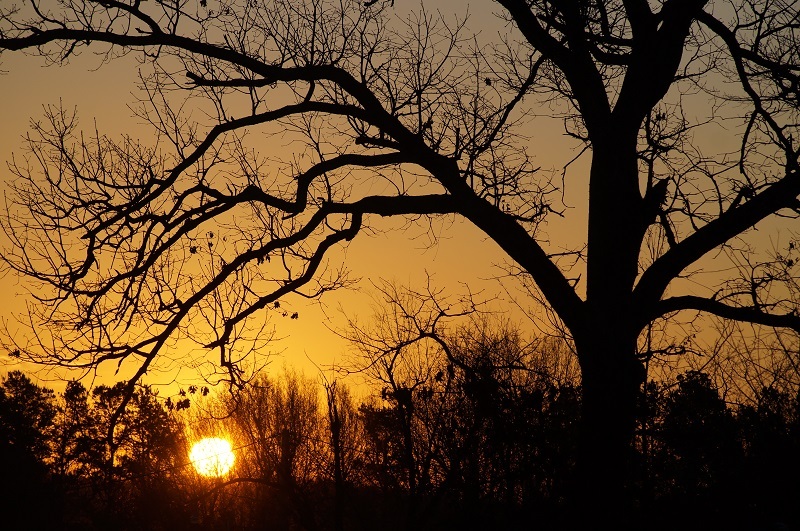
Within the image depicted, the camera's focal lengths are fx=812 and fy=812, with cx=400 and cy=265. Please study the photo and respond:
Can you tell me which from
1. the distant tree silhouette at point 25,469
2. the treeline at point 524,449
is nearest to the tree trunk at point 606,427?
the treeline at point 524,449

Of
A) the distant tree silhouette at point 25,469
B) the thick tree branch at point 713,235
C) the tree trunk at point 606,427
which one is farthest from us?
A: the distant tree silhouette at point 25,469

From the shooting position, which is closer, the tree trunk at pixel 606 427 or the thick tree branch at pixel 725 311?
the tree trunk at pixel 606 427

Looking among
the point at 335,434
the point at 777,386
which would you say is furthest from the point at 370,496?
the point at 777,386

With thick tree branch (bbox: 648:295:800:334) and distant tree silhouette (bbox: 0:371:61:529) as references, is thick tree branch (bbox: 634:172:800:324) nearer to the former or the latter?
thick tree branch (bbox: 648:295:800:334)

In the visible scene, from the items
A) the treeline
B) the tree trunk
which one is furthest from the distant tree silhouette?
the tree trunk

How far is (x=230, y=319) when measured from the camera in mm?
8289

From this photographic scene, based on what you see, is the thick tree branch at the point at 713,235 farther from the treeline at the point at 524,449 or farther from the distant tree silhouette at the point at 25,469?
the distant tree silhouette at the point at 25,469

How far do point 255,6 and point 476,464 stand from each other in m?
5.34

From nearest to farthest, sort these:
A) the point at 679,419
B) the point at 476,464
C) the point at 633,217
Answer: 1. the point at 633,217
2. the point at 476,464
3. the point at 679,419

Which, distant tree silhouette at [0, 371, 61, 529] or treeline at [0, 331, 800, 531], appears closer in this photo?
treeline at [0, 331, 800, 531]

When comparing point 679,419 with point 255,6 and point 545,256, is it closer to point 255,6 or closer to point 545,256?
point 545,256

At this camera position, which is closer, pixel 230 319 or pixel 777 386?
pixel 230 319

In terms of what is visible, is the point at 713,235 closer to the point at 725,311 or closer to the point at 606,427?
the point at 725,311

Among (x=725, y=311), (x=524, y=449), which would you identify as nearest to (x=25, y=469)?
(x=524, y=449)
